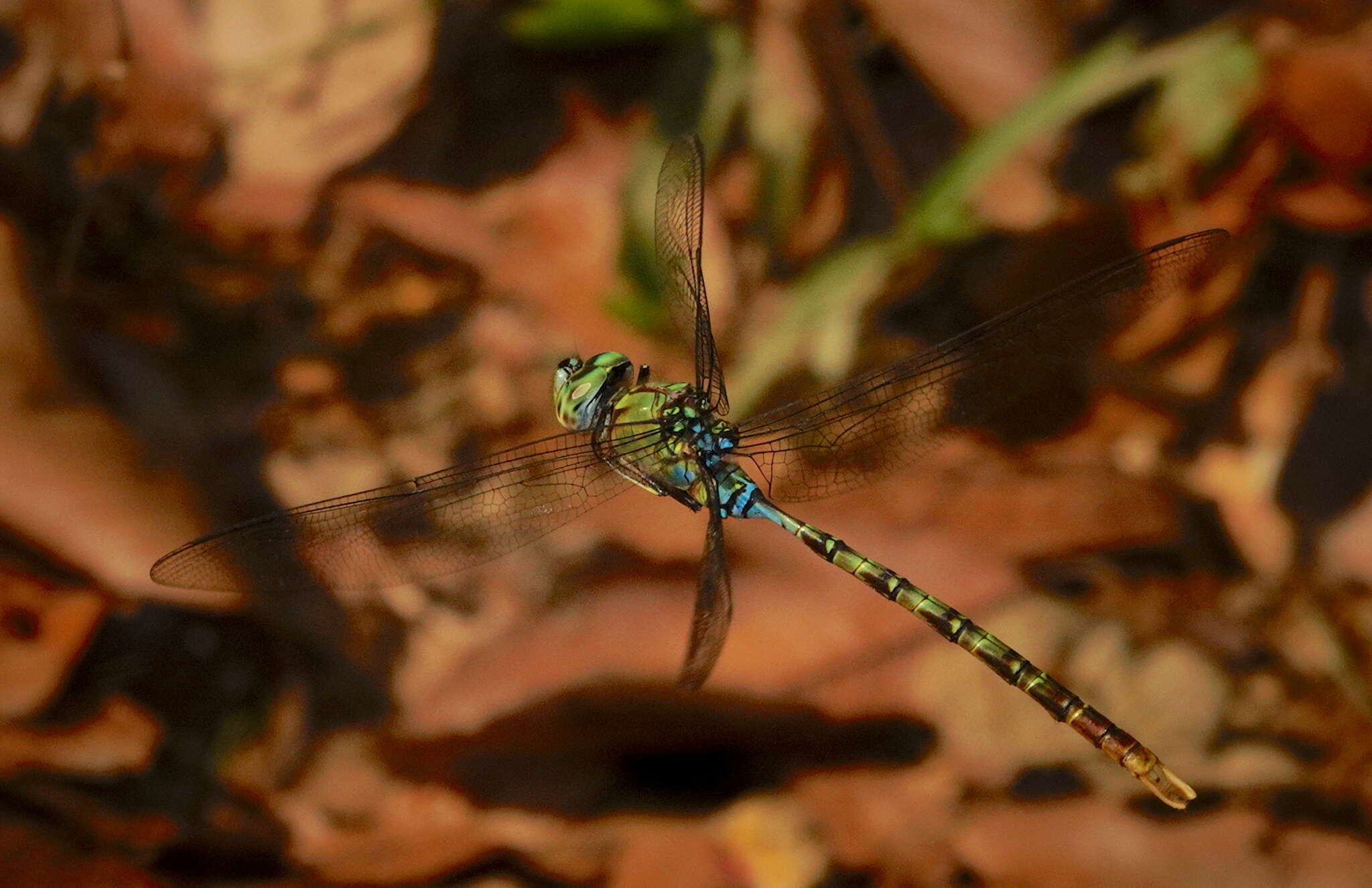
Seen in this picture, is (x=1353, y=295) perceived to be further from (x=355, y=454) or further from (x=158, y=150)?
(x=158, y=150)

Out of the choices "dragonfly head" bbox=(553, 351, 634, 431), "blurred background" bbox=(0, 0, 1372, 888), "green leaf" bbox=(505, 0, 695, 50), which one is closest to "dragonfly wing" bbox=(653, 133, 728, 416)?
"dragonfly head" bbox=(553, 351, 634, 431)

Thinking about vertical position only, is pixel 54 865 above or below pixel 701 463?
below

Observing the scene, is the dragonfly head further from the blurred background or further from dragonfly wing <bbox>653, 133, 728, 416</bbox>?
the blurred background

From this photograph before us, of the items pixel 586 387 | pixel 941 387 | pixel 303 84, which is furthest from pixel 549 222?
pixel 941 387

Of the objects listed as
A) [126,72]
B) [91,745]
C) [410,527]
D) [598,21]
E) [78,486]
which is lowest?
[91,745]

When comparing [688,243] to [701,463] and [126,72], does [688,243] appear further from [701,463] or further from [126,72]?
[126,72]

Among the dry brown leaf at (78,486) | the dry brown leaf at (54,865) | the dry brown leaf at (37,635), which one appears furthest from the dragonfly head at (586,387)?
the dry brown leaf at (54,865)

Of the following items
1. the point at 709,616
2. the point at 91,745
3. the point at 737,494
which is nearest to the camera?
the point at 709,616

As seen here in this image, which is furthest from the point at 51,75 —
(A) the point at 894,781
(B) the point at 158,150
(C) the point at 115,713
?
(A) the point at 894,781
